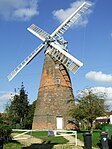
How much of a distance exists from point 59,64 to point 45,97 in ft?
14.6

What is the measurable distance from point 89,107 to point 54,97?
20.0 ft

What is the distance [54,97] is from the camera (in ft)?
117

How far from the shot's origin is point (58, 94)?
35812mm

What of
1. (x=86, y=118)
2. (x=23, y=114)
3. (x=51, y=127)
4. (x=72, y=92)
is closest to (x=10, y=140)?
(x=86, y=118)

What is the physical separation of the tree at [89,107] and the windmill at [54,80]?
2831 millimetres

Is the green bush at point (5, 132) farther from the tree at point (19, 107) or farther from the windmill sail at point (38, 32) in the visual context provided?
the tree at point (19, 107)

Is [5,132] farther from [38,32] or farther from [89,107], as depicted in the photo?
[38,32]

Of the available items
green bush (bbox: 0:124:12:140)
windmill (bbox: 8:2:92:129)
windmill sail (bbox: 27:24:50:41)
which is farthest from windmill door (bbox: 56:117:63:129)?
green bush (bbox: 0:124:12:140)

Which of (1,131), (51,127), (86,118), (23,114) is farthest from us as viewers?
(23,114)

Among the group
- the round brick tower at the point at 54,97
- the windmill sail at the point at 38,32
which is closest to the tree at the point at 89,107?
the round brick tower at the point at 54,97

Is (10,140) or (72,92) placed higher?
(72,92)

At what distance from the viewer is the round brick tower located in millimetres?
35500

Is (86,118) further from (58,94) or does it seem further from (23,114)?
(23,114)

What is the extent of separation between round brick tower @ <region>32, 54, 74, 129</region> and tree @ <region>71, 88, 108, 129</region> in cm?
256
